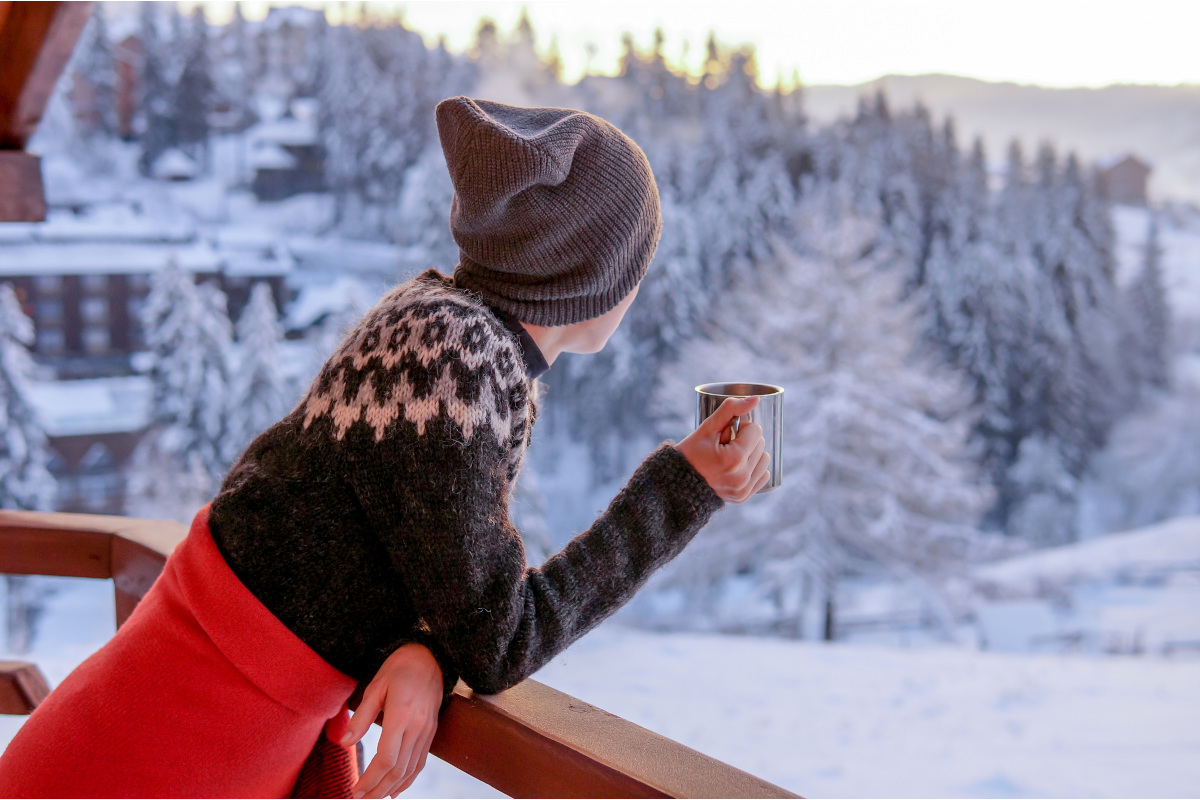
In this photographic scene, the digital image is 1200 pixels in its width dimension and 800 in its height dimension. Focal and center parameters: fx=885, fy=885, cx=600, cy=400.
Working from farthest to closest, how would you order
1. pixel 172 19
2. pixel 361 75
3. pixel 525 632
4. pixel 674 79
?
pixel 674 79 < pixel 361 75 < pixel 172 19 < pixel 525 632

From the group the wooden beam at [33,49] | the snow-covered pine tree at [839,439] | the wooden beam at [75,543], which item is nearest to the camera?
the wooden beam at [75,543]

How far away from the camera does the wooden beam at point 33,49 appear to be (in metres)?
1.69

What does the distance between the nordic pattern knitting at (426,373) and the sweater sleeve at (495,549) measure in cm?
2

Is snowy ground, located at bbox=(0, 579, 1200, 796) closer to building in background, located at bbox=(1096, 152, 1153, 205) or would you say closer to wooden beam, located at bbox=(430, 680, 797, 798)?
wooden beam, located at bbox=(430, 680, 797, 798)

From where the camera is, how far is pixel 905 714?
489cm

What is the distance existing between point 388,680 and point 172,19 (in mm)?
8524

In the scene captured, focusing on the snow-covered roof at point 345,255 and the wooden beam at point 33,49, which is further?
the snow-covered roof at point 345,255

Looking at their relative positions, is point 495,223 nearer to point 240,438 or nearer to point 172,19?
point 240,438

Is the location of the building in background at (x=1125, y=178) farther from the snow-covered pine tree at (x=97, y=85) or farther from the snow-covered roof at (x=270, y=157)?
the snow-covered pine tree at (x=97, y=85)

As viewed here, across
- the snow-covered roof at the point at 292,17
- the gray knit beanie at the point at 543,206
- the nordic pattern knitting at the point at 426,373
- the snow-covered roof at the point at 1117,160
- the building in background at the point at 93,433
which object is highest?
the snow-covered roof at the point at 292,17

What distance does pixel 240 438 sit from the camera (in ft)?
25.6

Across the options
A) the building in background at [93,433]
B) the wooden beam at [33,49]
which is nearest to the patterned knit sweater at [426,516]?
the wooden beam at [33,49]

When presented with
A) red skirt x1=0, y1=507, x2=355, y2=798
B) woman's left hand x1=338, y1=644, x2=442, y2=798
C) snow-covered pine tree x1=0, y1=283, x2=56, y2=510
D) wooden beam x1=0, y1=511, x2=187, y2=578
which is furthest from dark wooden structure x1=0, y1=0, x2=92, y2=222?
snow-covered pine tree x1=0, y1=283, x2=56, y2=510

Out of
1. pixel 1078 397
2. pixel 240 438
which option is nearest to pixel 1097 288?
pixel 1078 397
